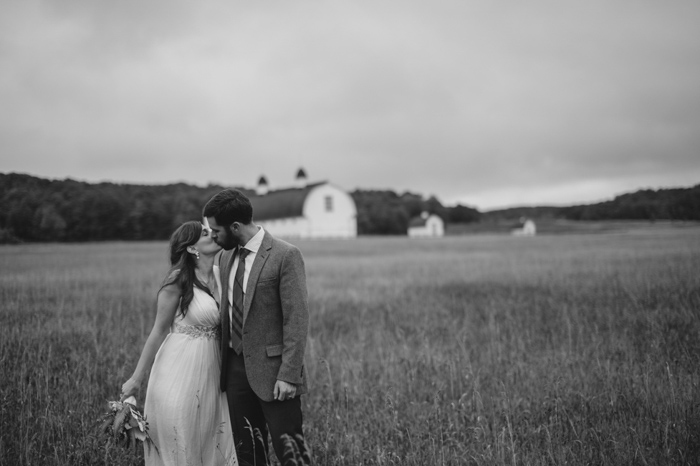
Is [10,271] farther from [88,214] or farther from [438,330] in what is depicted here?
[438,330]

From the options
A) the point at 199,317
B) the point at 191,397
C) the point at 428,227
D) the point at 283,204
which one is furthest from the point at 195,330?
the point at 428,227

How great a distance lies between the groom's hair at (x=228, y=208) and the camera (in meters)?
3.29

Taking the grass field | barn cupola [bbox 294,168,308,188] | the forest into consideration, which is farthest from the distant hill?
barn cupola [bbox 294,168,308,188]

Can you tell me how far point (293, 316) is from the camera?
334 cm

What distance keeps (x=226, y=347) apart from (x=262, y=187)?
7432 centimetres

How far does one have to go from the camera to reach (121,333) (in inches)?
311

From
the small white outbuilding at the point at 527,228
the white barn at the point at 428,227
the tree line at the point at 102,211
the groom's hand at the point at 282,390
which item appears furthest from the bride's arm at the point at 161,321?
the small white outbuilding at the point at 527,228

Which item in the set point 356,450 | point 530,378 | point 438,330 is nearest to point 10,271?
point 438,330

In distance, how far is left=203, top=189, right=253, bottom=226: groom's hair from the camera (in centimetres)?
329

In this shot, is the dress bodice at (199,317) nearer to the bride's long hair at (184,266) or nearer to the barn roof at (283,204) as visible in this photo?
the bride's long hair at (184,266)

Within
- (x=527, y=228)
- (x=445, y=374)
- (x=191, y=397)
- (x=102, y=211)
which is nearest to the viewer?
(x=191, y=397)

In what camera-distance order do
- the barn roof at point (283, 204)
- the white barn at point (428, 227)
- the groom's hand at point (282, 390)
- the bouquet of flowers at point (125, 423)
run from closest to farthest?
the groom's hand at point (282, 390) < the bouquet of flowers at point (125, 423) < the barn roof at point (283, 204) < the white barn at point (428, 227)

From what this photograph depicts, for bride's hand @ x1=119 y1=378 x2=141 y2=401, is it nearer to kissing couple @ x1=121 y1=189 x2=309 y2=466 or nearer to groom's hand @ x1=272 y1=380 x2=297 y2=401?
kissing couple @ x1=121 y1=189 x2=309 y2=466

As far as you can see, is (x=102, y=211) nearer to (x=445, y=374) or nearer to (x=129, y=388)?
(x=445, y=374)
